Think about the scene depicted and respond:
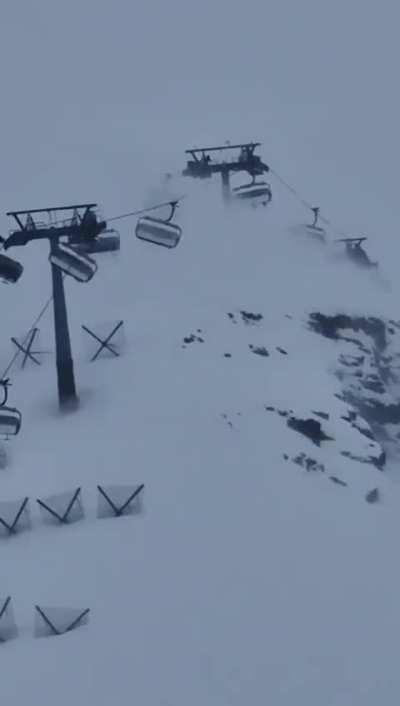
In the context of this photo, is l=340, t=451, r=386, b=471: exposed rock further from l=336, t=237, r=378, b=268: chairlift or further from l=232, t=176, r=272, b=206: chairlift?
l=336, t=237, r=378, b=268: chairlift

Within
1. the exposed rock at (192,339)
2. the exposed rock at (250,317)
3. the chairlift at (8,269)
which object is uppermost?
the chairlift at (8,269)

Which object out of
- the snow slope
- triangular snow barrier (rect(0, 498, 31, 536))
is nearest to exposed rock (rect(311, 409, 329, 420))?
the snow slope

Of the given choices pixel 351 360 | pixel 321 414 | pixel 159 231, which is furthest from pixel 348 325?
pixel 159 231

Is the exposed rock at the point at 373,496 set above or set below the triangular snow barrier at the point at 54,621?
below

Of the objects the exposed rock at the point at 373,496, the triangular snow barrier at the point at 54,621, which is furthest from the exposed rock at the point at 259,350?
the triangular snow barrier at the point at 54,621

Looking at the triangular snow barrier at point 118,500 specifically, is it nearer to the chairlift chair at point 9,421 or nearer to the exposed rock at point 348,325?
the chairlift chair at point 9,421

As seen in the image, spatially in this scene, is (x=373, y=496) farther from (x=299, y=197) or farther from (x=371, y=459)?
(x=299, y=197)
